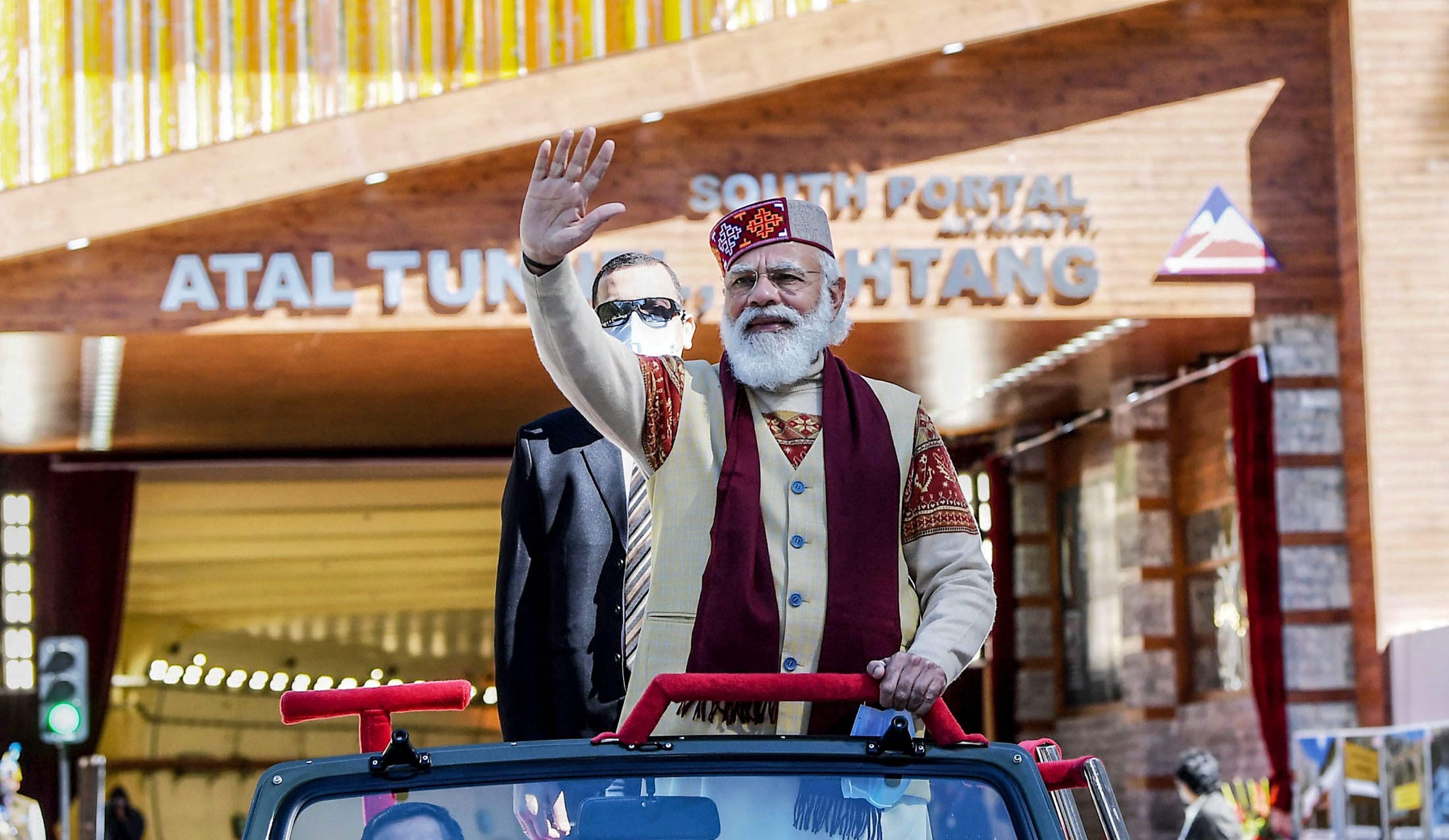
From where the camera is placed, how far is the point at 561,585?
4.68 metres

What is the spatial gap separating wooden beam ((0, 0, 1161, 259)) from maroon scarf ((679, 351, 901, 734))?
9.28m

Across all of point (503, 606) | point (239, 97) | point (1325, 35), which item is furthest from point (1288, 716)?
point (503, 606)

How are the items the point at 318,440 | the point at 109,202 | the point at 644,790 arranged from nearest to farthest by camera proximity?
the point at 644,790, the point at 109,202, the point at 318,440

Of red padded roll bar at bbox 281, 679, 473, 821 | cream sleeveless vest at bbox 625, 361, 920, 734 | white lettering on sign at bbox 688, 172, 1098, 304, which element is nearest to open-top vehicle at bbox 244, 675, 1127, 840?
red padded roll bar at bbox 281, 679, 473, 821

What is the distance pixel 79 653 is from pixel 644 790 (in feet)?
40.3

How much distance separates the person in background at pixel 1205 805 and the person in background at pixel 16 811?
838cm

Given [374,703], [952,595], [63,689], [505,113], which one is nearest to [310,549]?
[63,689]

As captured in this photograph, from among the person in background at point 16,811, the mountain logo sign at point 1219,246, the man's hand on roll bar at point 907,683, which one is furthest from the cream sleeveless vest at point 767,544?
the person in background at point 16,811

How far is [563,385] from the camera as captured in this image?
3.43 m

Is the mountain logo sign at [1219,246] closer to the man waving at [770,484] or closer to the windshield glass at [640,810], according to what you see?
the man waving at [770,484]

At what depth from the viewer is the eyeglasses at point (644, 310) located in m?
4.70

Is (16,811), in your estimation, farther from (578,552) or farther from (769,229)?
(769,229)

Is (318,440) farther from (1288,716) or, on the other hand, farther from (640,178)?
(1288,716)

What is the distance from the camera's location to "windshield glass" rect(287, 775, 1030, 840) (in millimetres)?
2600
